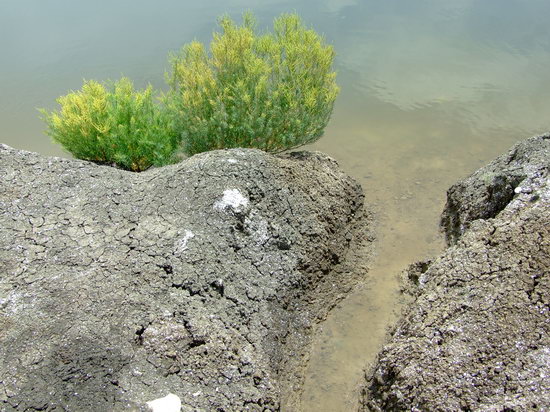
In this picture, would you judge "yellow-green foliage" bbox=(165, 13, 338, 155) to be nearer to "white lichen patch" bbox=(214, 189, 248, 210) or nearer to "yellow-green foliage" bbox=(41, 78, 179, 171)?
"yellow-green foliage" bbox=(41, 78, 179, 171)

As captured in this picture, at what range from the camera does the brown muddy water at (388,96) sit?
17.7ft

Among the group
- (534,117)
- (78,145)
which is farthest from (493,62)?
(78,145)

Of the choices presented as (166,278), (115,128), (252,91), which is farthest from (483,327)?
(115,128)

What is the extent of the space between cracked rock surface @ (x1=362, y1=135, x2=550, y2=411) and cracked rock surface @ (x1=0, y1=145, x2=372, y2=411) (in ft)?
3.73

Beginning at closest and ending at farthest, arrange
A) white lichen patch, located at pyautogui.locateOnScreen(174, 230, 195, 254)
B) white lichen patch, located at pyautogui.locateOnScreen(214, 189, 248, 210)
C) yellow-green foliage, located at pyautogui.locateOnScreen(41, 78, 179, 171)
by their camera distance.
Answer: white lichen patch, located at pyautogui.locateOnScreen(174, 230, 195, 254) < white lichen patch, located at pyautogui.locateOnScreen(214, 189, 248, 210) < yellow-green foliage, located at pyautogui.locateOnScreen(41, 78, 179, 171)

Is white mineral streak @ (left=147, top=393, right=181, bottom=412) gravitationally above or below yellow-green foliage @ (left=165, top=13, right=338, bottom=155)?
below

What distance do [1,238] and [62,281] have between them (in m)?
0.86

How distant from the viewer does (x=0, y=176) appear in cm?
506

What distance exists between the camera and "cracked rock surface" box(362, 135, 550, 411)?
11.3ft

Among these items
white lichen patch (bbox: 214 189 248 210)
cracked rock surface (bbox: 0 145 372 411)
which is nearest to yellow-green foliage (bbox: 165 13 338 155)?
cracked rock surface (bbox: 0 145 372 411)

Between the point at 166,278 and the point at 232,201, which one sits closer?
the point at 166,278

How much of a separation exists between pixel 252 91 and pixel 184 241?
241 cm

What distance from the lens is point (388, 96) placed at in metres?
10.7

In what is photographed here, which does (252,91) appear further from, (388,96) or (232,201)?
(388,96)
